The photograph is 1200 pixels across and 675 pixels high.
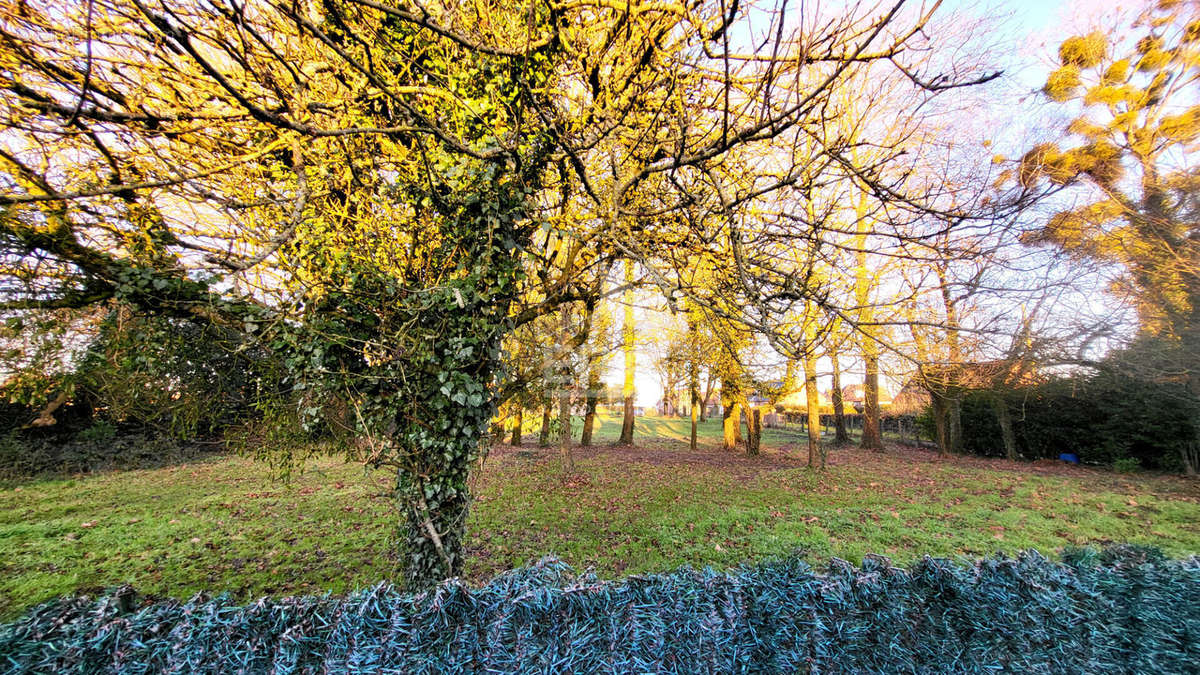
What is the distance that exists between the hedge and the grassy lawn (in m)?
1.41

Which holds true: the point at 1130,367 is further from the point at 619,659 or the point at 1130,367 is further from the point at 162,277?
the point at 162,277

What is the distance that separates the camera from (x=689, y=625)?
1879 mm

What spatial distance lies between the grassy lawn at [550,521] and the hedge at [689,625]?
141 cm

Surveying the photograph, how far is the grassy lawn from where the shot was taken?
16.2 feet

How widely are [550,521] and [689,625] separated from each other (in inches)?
220

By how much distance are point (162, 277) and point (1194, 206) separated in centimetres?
1519

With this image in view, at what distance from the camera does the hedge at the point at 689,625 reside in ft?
5.31

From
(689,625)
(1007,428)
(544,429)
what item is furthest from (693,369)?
(689,625)

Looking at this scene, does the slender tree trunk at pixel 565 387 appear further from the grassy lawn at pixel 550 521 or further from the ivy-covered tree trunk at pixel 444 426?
the ivy-covered tree trunk at pixel 444 426

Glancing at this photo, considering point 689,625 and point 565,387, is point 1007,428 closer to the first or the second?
point 565,387

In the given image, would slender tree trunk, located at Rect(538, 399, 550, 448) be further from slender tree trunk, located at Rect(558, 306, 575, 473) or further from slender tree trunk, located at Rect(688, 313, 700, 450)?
slender tree trunk, located at Rect(688, 313, 700, 450)

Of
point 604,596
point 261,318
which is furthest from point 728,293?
point 261,318

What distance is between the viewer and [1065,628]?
2.25m

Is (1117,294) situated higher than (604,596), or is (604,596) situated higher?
(1117,294)
